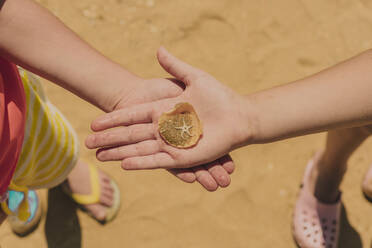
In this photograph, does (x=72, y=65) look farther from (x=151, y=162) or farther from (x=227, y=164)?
(x=227, y=164)

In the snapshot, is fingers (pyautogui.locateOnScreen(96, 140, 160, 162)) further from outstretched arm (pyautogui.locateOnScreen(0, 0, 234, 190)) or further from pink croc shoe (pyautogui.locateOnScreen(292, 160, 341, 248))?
pink croc shoe (pyautogui.locateOnScreen(292, 160, 341, 248))

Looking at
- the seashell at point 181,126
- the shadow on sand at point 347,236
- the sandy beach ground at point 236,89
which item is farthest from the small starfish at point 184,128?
the shadow on sand at point 347,236

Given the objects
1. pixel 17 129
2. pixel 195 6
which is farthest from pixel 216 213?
pixel 195 6

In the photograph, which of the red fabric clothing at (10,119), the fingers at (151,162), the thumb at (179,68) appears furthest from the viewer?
the thumb at (179,68)

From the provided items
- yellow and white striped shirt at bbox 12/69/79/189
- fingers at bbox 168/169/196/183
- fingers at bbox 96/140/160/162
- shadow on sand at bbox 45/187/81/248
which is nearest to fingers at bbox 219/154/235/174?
fingers at bbox 168/169/196/183

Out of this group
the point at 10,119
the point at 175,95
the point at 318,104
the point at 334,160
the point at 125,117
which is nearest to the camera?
the point at 10,119

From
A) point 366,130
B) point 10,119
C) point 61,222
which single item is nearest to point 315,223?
point 366,130

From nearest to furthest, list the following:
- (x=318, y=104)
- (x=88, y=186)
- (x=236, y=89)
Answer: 1. (x=318, y=104)
2. (x=88, y=186)
3. (x=236, y=89)

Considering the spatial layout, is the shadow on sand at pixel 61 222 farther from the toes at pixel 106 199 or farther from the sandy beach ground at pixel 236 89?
the toes at pixel 106 199

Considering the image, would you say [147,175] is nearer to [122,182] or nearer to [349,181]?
[122,182]
